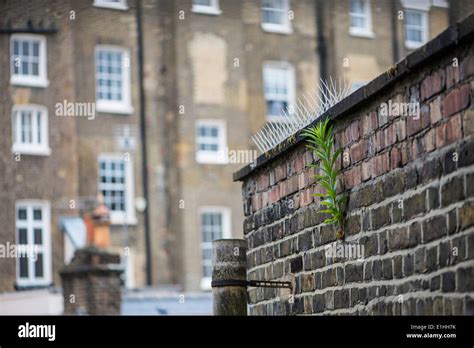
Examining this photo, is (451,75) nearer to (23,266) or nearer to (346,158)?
(346,158)

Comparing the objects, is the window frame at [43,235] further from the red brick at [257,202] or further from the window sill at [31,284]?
the red brick at [257,202]

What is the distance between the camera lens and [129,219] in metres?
39.9

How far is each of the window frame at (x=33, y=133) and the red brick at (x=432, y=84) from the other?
34473 millimetres

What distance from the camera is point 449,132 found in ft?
16.8

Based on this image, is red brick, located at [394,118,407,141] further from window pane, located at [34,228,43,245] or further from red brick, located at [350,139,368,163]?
window pane, located at [34,228,43,245]

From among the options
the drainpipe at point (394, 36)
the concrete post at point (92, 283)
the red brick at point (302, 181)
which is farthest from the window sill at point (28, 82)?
the red brick at point (302, 181)

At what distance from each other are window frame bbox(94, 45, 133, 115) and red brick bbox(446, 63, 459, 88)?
35.6 metres

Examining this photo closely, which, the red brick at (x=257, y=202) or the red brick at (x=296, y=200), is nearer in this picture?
the red brick at (x=296, y=200)

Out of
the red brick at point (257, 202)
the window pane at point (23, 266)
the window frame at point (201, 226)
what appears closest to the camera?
the red brick at point (257, 202)

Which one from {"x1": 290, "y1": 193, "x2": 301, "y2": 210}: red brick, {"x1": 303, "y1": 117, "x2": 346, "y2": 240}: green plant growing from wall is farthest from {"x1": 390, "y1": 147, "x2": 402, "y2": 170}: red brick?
{"x1": 290, "y1": 193, "x2": 301, "y2": 210}: red brick

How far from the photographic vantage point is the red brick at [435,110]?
17.2 feet

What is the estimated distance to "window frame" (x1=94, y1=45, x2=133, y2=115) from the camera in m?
40.5

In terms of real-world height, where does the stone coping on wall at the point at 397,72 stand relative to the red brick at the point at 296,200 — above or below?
above
